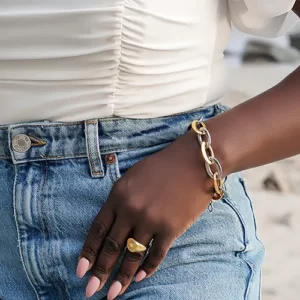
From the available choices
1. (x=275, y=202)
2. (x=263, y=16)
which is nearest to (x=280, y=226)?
(x=275, y=202)

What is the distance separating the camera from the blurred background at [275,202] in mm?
1891

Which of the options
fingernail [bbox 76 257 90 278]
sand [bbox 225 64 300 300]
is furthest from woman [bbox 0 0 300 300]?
sand [bbox 225 64 300 300]

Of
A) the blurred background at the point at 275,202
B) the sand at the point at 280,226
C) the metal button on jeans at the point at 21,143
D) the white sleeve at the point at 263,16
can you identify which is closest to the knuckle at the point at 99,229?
the metal button on jeans at the point at 21,143

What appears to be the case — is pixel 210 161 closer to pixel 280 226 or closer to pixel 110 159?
pixel 110 159

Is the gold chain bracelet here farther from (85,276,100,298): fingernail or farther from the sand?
the sand

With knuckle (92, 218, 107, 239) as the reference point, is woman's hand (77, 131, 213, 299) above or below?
above

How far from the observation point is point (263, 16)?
36.4 inches

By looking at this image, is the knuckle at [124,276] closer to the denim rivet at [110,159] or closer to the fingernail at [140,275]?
the fingernail at [140,275]

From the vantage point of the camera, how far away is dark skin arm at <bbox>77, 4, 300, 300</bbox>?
844 millimetres

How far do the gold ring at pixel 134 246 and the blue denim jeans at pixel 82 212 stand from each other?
0.20 feet

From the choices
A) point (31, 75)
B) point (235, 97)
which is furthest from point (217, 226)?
point (235, 97)

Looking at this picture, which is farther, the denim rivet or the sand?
the sand

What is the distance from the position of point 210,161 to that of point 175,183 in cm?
5

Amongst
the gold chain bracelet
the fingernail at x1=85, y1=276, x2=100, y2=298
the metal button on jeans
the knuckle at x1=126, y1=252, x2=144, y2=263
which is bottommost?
the fingernail at x1=85, y1=276, x2=100, y2=298
